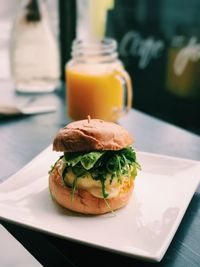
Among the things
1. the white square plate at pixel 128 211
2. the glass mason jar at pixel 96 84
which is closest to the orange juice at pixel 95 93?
the glass mason jar at pixel 96 84

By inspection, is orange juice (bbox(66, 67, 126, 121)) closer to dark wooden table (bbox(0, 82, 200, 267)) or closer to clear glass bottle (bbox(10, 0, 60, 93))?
dark wooden table (bbox(0, 82, 200, 267))

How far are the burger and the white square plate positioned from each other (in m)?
0.02

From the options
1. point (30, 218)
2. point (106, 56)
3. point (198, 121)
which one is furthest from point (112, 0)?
point (30, 218)

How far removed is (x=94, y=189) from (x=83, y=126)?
0.13 m

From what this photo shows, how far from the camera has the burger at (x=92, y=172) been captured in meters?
0.78

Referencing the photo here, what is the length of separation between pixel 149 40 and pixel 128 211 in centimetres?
135

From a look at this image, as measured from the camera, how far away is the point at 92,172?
31.8 inches

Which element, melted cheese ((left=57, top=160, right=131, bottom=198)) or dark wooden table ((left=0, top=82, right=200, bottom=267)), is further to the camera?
melted cheese ((left=57, top=160, right=131, bottom=198))

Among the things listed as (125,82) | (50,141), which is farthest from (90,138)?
(125,82)

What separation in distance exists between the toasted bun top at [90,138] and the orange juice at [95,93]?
0.42m

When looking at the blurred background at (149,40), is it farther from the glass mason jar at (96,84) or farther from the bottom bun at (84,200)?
the bottom bun at (84,200)

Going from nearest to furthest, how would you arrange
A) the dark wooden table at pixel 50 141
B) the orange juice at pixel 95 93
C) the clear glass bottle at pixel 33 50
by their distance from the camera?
1. the dark wooden table at pixel 50 141
2. the orange juice at pixel 95 93
3. the clear glass bottle at pixel 33 50

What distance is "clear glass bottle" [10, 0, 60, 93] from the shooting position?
61.2 inches

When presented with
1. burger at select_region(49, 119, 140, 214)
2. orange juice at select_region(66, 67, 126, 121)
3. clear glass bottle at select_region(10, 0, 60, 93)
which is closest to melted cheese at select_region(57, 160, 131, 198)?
burger at select_region(49, 119, 140, 214)
